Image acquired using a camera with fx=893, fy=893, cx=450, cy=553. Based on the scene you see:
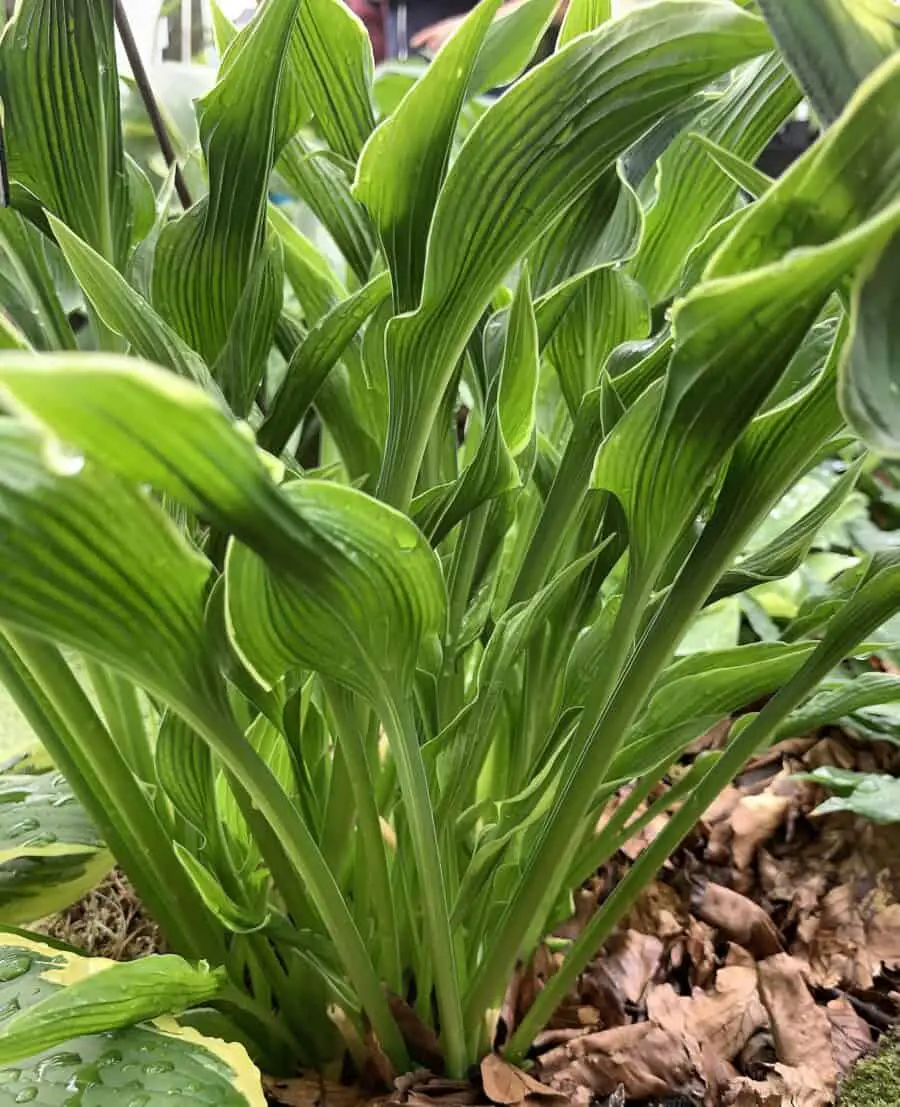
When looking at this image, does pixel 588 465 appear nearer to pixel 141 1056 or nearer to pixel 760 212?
pixel 760 212

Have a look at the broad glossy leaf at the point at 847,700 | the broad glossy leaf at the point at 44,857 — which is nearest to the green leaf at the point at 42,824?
the broad glossy leaf at the point at 44,857

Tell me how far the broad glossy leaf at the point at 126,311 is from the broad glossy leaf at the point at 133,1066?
0.93ft

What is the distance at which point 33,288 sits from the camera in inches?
21.8

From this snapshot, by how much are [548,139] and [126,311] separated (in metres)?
0.19

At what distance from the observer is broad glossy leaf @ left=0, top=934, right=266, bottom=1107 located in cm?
39

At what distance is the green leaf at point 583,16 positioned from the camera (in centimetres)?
48

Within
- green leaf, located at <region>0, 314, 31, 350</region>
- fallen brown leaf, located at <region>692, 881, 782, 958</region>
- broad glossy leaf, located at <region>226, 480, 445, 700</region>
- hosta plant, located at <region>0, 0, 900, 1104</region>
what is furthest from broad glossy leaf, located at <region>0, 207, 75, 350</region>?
fallen brown leaf, located at <region>692, 881, 782, 958</region>

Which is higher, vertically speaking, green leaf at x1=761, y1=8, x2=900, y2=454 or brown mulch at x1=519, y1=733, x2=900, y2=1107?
green leaf at x1=761, y1=8, x2=900, y2=454

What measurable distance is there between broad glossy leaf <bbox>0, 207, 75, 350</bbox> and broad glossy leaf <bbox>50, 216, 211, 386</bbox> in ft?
0.60

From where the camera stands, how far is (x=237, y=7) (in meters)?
0.97

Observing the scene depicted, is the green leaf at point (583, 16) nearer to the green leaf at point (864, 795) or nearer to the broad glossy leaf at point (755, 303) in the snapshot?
the broad glossy leaf at point (755, 303)

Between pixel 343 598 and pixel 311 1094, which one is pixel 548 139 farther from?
pixel 311 1094

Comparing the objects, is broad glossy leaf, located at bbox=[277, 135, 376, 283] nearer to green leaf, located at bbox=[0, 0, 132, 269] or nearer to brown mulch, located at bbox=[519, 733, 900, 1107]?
green leaf, located at bbox=[0, 0, 132, 269]

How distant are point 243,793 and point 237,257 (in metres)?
0.28
